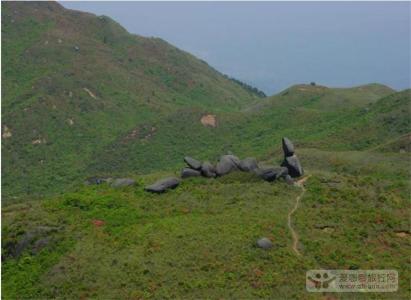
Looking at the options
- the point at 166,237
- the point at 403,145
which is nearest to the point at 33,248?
the point at 166,237

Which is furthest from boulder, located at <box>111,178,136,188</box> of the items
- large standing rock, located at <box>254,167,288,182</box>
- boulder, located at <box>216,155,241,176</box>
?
large standing rock, located at <box>254,167,288,182</box>

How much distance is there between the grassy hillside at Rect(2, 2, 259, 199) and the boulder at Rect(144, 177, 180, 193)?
4854cm

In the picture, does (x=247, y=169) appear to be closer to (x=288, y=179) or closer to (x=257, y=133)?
(x=288, y=179)

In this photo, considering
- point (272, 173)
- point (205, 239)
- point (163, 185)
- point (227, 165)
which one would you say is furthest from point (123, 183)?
point (205, 239)

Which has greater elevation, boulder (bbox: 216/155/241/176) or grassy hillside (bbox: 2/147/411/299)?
boulder (bbox: 216/155/241/176)

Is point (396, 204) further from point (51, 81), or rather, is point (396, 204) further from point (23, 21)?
point (23, 21)

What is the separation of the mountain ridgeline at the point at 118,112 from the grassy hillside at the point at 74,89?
28cm

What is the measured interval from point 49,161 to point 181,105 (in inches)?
1988

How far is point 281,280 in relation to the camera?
3694 cm

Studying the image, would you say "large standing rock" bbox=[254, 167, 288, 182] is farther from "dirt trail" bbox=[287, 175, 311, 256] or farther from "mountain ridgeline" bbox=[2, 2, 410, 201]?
"mountain ridgeline" bbox=[2, 2, 410, 201]

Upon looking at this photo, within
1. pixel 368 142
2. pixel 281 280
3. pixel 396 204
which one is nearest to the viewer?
pixel 281 280

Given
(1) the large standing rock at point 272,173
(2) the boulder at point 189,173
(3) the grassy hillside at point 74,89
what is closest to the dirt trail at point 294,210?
(1) the large standing rock at point 272,173

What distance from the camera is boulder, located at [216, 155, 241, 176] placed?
54631 millimetres
